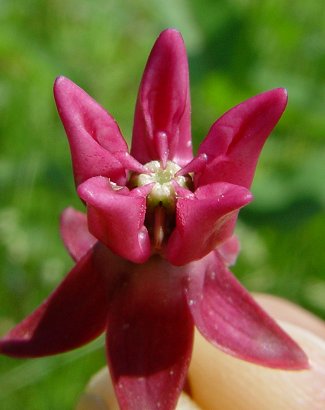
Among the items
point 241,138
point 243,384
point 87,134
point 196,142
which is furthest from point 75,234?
point 196,142

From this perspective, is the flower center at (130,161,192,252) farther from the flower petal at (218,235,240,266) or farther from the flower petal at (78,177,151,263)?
the flower petal at (218,235,240,266)

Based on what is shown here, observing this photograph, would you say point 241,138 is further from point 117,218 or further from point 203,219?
point 117,218

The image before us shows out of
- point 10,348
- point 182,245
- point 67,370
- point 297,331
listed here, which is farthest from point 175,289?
point 67,370

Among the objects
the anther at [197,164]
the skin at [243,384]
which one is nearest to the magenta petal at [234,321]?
the anther at [197,164]

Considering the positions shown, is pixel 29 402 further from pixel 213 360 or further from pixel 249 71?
pixel 249 71

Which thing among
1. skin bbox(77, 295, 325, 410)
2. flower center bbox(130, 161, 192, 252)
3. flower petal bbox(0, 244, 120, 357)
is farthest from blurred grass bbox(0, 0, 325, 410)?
flower center bbox(130, 161, 192, 252)

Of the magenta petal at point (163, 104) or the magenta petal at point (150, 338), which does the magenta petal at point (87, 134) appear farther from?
the magenta petal at point (150, 338)
